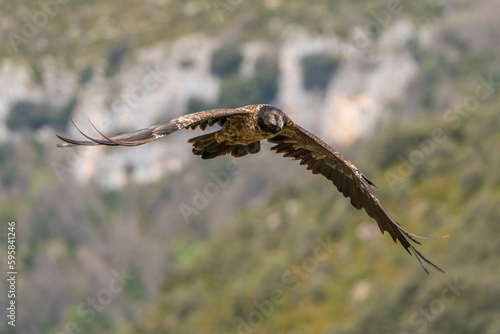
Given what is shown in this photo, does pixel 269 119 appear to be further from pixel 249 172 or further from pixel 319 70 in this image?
pixel 319 70

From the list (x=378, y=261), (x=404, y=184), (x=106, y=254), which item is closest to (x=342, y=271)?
(x=378, y=261)

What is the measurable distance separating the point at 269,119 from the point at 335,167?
2.26m

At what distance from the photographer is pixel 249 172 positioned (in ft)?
339

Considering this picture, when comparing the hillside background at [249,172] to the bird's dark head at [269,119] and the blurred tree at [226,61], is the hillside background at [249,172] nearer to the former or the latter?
the blurred tree at [226,61]

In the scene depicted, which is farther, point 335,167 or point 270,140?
point 335,167

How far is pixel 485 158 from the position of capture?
6412 centimetres

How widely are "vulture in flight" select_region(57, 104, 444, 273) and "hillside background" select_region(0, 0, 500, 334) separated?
1689 centimetres

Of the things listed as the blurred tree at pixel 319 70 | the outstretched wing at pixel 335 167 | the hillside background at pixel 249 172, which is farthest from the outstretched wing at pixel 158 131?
the blurred tree at pixel 319 70

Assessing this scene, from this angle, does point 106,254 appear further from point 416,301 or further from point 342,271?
point 416,301

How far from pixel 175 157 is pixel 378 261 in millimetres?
59934

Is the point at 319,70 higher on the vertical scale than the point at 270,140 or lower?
higher

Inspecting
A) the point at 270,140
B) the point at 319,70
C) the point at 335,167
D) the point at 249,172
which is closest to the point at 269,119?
the point at 270,140

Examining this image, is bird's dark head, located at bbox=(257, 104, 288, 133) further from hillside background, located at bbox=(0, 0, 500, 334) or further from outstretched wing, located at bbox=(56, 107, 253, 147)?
hillside background, located at bbox=(0, 0, 500, 334)

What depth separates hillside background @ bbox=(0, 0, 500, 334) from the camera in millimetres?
58406
